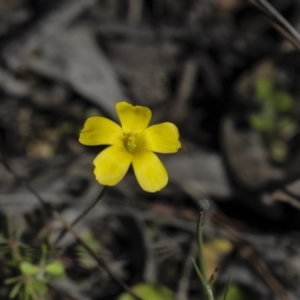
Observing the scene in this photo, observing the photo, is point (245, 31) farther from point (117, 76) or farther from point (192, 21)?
point (117, 76)

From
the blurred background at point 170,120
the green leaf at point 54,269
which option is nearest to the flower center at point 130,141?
the green leaf at point 54,269

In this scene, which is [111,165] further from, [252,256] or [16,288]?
[252,256]

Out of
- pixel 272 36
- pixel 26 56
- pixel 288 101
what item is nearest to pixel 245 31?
pixel 272 36

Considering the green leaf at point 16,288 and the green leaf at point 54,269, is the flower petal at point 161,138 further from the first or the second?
the green leaf at point 16,288

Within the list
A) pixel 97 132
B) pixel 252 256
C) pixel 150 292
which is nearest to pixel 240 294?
pixel 252 256

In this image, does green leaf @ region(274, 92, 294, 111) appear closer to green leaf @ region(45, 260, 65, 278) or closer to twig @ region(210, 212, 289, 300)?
twig @ region(210, 212, 289, 300)

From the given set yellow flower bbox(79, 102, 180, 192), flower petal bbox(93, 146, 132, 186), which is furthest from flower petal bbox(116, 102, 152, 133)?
flower petal bbox(93, 146, 132, 186)
